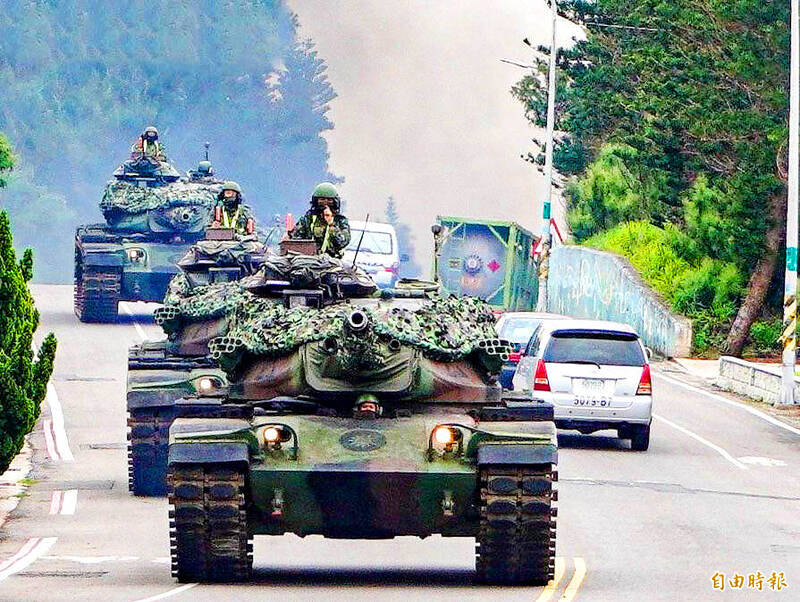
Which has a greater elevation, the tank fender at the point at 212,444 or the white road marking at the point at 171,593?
the tank fender at the point at 212,444

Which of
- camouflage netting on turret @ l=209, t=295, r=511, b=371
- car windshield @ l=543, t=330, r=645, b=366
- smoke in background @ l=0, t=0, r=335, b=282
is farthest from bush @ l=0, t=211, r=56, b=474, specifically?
smoke in background @ l=0, t=0, r=335, b=282

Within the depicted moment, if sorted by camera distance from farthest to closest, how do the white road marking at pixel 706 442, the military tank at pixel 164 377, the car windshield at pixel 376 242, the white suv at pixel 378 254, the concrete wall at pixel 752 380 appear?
the car windshield at pixel 376 242 < the white suv at pixel 378 254 < the concrete wall at pixel 752 380 < the white road marking at pixel 706 442 < the military tank at pixel 164 377

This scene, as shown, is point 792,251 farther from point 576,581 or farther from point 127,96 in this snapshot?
point 127,96

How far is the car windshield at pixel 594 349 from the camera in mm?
27094

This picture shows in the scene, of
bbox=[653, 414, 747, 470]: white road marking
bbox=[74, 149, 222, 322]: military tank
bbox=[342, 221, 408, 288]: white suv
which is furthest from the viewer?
bbox=[342, 221, 408, 288]: white suv

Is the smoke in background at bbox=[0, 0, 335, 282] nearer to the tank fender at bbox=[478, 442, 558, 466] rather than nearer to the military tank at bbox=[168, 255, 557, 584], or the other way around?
the military tank at bbox=[168, 255, 557, 584]

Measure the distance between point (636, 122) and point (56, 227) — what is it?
39485 millimetres

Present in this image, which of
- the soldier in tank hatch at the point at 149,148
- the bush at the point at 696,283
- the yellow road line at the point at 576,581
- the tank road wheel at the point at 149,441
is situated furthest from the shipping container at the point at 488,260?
the yellow road line at the point at 576,581

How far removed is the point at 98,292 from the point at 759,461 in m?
18.8

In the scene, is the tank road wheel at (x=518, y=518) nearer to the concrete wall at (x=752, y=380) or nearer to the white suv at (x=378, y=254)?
the concrete wall at (x=752, y=380)

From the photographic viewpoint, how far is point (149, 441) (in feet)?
72.3

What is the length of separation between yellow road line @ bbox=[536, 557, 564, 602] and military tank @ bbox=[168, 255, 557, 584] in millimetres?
138

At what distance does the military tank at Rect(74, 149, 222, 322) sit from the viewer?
1677 inches

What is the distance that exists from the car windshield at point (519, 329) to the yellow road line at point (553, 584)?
Result: 575 inches
